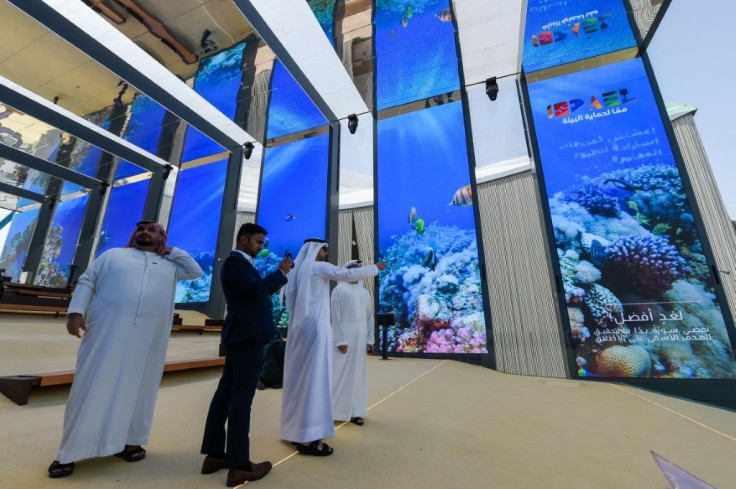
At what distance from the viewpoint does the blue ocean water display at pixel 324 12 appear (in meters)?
5.13

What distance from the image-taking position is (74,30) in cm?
548

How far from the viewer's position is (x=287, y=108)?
7.45m

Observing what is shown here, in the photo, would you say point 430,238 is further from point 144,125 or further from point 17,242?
point 17,242

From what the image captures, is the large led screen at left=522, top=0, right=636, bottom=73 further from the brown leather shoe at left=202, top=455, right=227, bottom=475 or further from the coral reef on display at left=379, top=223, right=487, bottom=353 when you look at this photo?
the brown leather shoe at left=202, top=455, right=227, bottom=475

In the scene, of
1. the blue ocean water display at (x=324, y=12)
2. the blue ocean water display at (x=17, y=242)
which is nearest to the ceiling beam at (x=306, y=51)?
the blue ocean water display at (x=324, y=12)

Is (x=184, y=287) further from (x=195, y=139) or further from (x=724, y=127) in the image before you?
(x=724, y=127)

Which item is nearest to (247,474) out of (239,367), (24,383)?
(239,367)

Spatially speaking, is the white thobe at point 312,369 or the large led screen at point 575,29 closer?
the white thobe at point 312,369

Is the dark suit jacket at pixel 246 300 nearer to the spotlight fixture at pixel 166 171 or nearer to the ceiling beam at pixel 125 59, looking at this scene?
the ceiling beam at pixel 125 59

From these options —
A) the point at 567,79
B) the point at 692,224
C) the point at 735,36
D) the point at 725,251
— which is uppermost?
the point at 567,79

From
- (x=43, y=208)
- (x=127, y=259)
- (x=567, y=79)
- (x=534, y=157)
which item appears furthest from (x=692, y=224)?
(x=43, y=208)

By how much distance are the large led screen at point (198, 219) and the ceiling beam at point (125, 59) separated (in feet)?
4.92

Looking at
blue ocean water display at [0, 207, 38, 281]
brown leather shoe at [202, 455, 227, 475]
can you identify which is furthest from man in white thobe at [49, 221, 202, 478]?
blue ocean water display at [0, 207, 38, 281]

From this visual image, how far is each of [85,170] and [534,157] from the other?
41.8 ft
